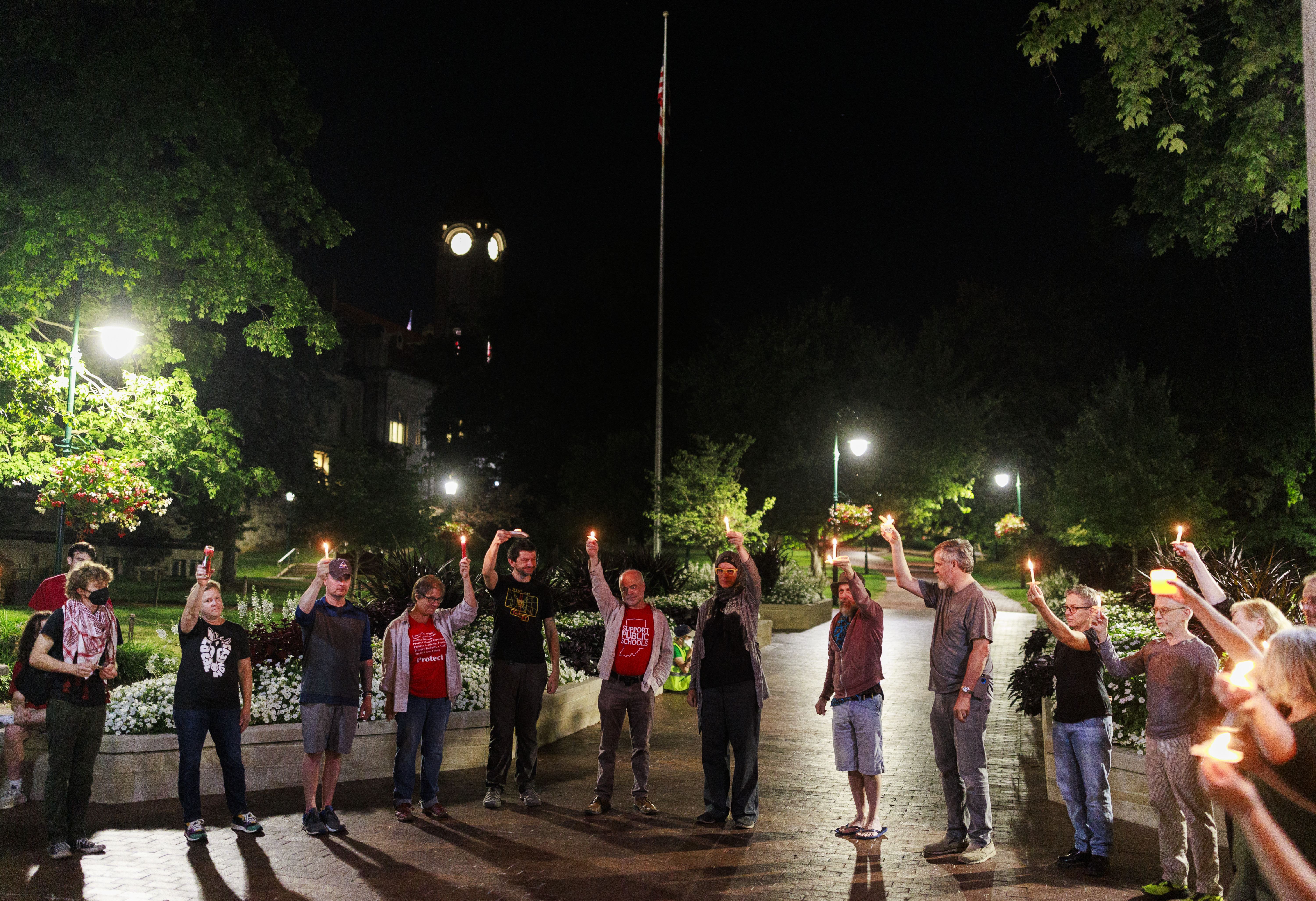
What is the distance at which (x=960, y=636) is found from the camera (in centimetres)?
723

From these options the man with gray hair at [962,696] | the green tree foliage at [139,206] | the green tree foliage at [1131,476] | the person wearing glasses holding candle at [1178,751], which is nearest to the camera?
the person wearing glasses holding candle at [1178,751]

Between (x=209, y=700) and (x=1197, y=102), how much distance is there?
47.2 feet

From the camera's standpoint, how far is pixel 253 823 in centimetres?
742

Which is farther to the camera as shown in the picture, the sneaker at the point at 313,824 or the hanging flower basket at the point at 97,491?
the hanging flower basket at the point at 97,491

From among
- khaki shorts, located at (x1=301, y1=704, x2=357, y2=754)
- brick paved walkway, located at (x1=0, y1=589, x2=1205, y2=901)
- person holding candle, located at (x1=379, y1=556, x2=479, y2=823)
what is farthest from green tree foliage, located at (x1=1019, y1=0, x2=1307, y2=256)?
khaki shorts, located at (x1=301, y1=704, x2=357, y2=754)

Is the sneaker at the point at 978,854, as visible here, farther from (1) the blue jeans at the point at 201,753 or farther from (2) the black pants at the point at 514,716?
(1) the blue jeans at the point at 201,753

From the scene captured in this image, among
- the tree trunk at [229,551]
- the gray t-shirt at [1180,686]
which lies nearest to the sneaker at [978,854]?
the gray t-shirt at [1180,686]

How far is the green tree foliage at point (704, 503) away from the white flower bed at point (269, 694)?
1753cm

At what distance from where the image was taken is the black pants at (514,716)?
27.9 ft

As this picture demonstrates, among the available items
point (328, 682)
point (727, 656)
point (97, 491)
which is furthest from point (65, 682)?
point (97, 491)

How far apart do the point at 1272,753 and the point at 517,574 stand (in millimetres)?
6428

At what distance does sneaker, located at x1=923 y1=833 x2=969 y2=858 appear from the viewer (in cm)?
717

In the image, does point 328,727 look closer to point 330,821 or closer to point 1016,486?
point 330,821

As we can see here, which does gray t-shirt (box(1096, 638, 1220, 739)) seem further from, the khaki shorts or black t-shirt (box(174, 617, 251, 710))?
black t-shirt (box(174, 617, 251, 710))
